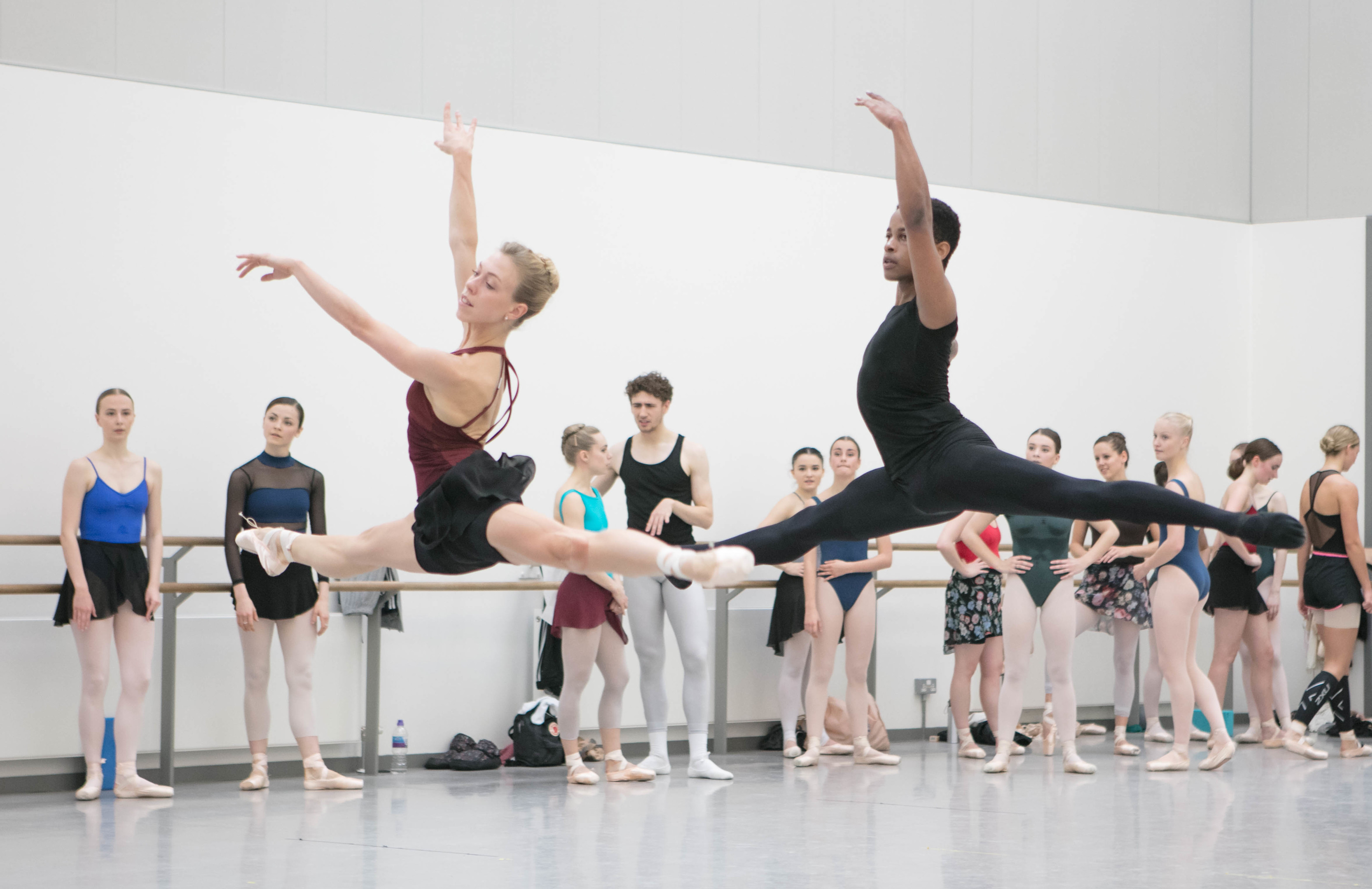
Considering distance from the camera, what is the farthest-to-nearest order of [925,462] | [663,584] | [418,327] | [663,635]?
[418,327]
[663,635]
[663,584]
[925,462]

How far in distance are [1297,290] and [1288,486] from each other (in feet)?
4.77

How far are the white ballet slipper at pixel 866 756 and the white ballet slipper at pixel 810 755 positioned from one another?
20 cm

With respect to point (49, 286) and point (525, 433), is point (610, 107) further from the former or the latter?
point (49, 286)

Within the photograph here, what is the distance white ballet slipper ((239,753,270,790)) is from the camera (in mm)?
6348

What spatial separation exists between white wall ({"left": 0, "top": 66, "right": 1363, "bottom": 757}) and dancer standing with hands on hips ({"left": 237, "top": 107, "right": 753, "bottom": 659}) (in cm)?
304

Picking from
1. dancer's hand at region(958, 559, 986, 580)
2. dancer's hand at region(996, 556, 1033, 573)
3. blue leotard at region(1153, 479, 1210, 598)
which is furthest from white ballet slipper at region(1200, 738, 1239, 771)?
dancer's hand at region(958, 559, 986, 580)

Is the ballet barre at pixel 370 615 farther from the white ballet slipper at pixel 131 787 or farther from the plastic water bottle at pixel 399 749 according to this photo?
the white ballet slipper at pixel 131 787

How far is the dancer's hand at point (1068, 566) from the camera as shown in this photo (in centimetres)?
681

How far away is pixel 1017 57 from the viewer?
9.81 metres

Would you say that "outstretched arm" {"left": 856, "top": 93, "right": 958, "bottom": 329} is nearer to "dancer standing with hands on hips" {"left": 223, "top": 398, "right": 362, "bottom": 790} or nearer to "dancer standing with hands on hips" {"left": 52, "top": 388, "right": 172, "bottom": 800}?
"dancer standing with hands on hips" {"left": 223, "top": 398, "right": 362, "bottom": 790}

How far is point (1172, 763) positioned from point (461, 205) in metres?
4.69

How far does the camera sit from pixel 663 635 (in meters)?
6.71

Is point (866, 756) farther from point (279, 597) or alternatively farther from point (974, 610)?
point (279, 597)

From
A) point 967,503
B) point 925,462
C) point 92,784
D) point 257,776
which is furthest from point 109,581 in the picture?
point 967,503
